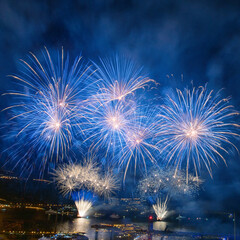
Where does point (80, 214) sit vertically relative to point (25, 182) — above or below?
below

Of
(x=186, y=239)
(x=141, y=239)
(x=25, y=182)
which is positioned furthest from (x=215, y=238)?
(x=25, y=182)

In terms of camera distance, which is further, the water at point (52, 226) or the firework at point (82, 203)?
the firework at point (82, 203)

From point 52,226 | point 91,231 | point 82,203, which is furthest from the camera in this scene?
point 82,203

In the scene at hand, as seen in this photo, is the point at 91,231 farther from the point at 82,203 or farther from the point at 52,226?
the point at 82,203

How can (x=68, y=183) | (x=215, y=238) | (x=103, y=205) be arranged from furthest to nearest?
1. (x=103, y=205)
2. (x=68, y=183)
3. (x=215, y=238)

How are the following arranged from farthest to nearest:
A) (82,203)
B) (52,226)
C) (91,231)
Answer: (82,203)
(52,226)
(91,231)

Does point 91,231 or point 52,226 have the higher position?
point 52,226

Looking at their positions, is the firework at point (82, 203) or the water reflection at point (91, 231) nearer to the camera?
the water reflection at point (91, 231)

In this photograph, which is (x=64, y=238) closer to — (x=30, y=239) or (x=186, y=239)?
(x=30, y=239)

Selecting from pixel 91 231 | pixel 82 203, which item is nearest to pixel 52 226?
pixel 91 231

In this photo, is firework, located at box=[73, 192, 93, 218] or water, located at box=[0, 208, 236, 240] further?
firework, located at box=[73, 192, 93, 218]

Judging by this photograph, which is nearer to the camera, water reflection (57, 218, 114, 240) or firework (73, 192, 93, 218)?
water reflection (57, 218, 114, 240)
